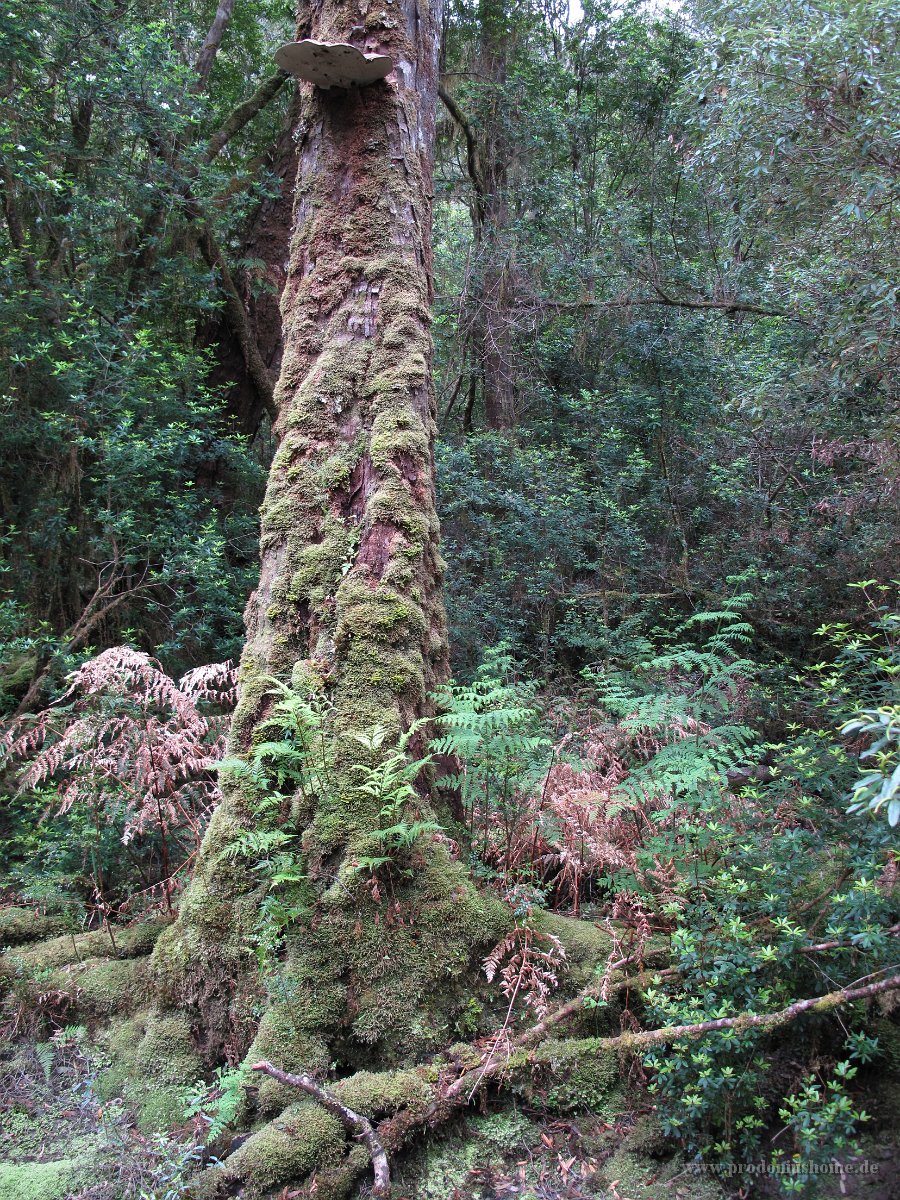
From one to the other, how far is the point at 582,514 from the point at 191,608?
17.0 feet

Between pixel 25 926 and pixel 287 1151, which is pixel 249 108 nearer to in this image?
pixel 25 926

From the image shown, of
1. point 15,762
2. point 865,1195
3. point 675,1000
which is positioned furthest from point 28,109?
point 865,1195

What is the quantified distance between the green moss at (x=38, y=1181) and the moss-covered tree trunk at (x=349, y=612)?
55 cm

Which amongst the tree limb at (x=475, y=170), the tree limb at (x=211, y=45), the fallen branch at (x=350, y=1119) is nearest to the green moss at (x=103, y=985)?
the fallen branch at (x=350, y=1119)

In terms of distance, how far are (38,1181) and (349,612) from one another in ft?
7.23

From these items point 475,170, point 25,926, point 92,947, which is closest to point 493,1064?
point 92,947

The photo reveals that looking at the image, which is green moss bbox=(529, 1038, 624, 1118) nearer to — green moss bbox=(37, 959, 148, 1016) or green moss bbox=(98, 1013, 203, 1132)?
green moss bbox=(98, 1013, 203, 1132)

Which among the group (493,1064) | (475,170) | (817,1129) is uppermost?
(475,170)

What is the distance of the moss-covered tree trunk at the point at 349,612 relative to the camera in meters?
2.65

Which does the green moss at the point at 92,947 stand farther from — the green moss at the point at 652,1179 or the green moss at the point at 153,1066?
the green moss at the point at 652,1179

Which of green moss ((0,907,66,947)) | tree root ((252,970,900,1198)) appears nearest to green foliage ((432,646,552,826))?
tree root ((252,970,900,1198))

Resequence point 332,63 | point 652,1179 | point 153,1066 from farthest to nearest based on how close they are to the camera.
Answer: point 332,63 < point 153,1066 < point 652,1179

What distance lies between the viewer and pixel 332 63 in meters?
3.69

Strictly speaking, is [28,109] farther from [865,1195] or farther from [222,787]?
[865,1195]
